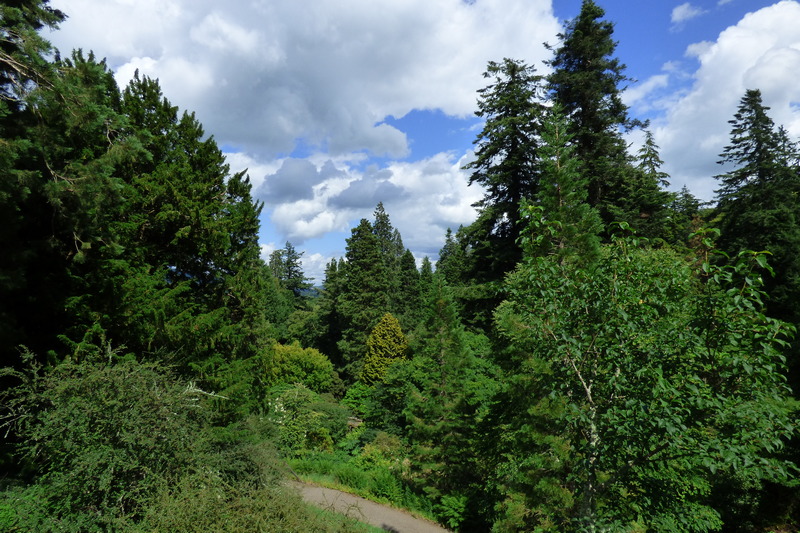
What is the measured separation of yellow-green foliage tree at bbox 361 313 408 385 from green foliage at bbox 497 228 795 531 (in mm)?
23248

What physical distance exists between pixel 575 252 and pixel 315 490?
13.5 meters

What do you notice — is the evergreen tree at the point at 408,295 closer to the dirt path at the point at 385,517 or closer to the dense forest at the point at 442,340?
the dense forest at the point at 442,340

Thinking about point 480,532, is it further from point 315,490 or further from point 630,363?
point 630,363

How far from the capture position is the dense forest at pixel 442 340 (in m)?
3.98

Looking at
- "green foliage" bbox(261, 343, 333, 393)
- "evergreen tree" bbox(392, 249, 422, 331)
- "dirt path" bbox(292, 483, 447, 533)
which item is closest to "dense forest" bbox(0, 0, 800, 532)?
"dirt path" bbox(292, 483, 447, 533)

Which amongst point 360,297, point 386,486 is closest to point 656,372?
point 386,486

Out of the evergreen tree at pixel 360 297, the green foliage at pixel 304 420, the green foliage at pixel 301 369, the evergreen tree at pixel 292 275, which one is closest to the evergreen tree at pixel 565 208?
the green foliage at pixel 304 420

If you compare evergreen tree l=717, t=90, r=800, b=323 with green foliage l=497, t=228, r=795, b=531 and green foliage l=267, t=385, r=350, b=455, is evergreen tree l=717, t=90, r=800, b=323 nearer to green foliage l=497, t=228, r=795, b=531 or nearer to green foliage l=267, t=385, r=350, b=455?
green foliage l=497, t=228, r=795, b=531

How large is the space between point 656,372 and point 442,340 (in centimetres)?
1161

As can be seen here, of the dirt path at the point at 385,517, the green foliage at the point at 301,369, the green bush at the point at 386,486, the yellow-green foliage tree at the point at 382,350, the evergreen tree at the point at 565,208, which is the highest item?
the evergreen tree at the point at 565,208

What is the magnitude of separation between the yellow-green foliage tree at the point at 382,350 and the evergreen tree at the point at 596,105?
1579 centimetres

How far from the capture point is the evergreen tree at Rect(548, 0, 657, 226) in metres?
17.2

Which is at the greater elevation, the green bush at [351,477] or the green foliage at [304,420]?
the green foliage at [304,420]

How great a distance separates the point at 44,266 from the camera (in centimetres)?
935
